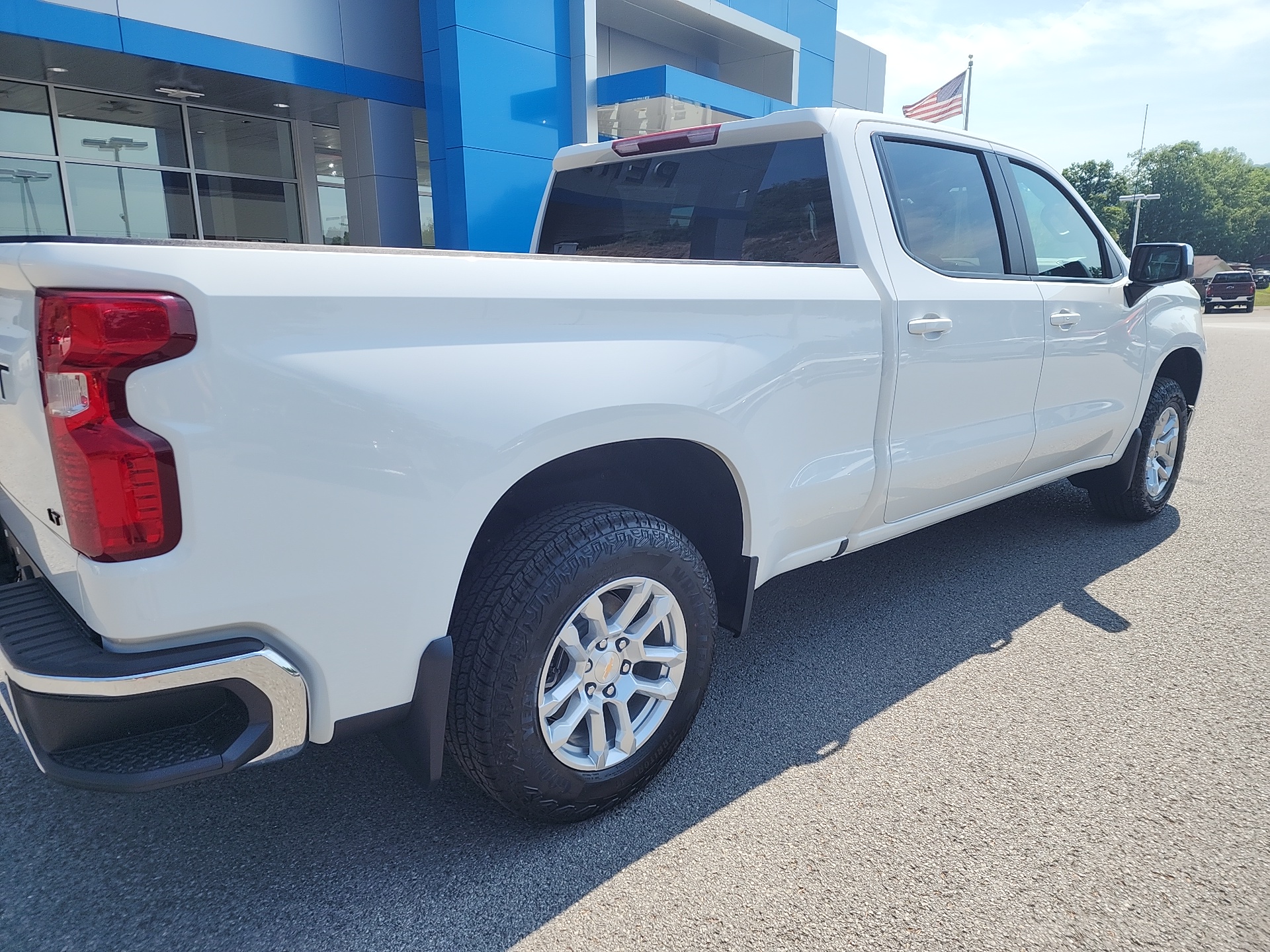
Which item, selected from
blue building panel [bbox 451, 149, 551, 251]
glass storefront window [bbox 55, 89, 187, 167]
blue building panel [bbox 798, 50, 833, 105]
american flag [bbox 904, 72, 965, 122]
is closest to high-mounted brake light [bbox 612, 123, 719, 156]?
blue building panel [bbox 451, 149, 551, 251]

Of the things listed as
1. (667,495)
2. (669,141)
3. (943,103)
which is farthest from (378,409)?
(943,103)

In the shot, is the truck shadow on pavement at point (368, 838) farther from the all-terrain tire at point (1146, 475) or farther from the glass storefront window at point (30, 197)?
the glass storefront window at point (30, 197)

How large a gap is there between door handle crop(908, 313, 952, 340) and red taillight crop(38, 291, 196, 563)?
7.26ft

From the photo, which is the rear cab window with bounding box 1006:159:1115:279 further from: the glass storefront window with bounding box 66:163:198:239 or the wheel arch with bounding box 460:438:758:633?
the glass storefront window with bounding box 66:163:198:239

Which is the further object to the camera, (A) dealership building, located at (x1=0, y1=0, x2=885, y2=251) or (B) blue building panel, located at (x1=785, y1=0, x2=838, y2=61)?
(B) blue building panel, located at (x1=785, y1=0, x2=838, y2=61)

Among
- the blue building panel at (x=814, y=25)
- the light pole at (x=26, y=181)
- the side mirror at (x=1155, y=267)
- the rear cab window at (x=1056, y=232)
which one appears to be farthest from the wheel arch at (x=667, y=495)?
the blue building panel at (x=814, y=25)

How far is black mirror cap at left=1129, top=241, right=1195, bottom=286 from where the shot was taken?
4113 mm

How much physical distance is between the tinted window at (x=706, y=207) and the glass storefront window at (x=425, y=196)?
8524 millimetres

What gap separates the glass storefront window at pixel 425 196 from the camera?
488 inches

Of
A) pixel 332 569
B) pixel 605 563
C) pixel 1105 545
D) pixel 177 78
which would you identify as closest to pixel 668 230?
pixel 605 563

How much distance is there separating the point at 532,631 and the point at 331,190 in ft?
40.7

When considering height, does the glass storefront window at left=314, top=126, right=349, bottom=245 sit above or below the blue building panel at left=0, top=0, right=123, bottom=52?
below

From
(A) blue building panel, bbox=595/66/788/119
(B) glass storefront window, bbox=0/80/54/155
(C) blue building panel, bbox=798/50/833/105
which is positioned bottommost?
(B) glass storefront window, bbox=0/80/54/155

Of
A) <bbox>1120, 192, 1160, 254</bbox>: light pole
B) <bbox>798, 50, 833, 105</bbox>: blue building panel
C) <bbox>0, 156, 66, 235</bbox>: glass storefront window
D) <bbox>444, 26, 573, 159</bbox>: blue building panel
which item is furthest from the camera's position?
<bbox>1120, 192, 1160, 254</bbox>: light pole
